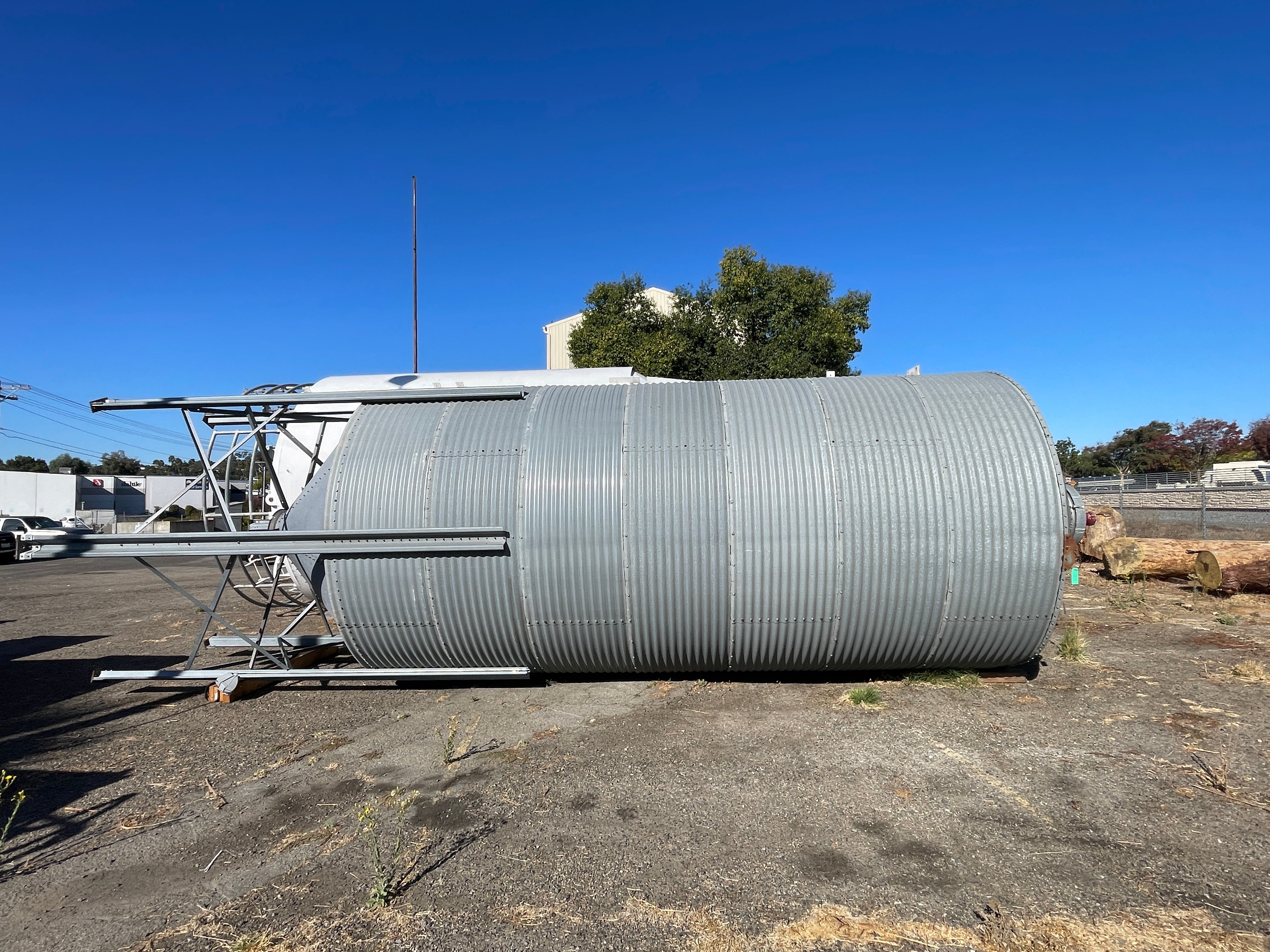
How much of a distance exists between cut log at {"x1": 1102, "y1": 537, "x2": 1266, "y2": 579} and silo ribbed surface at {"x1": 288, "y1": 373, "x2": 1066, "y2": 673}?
30.5 feet

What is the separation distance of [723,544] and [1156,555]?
12647mm

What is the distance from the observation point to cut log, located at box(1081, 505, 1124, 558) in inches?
661

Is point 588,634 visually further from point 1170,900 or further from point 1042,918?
point 1170,900

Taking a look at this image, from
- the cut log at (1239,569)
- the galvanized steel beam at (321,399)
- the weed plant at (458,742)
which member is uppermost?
the galvanized steel beam at (321,399)

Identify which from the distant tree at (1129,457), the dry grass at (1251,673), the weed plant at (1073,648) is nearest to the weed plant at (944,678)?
the weed plant at (1073,648)

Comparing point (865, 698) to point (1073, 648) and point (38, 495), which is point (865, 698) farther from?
point (38, 495)

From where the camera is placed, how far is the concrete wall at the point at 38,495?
47.9 m

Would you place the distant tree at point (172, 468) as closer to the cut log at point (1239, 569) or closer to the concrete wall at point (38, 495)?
the concrete wall at point (38, 495)

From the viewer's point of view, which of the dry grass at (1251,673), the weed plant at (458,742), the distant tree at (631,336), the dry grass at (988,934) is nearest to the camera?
the dry grass at (988,934)

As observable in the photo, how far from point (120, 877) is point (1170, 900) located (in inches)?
274

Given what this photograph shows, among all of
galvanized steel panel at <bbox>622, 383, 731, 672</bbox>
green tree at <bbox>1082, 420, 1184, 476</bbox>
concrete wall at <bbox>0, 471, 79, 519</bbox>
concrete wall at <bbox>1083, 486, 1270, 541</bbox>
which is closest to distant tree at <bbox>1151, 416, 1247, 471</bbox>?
green tree at <bbox>1082, 420, 1184, 476</bbox>

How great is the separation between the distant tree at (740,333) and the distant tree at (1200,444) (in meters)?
55.9

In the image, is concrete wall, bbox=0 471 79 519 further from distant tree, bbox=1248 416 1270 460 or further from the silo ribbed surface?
distant tree, bbox=1248 416 1270 460

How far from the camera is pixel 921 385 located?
794 centimetres
